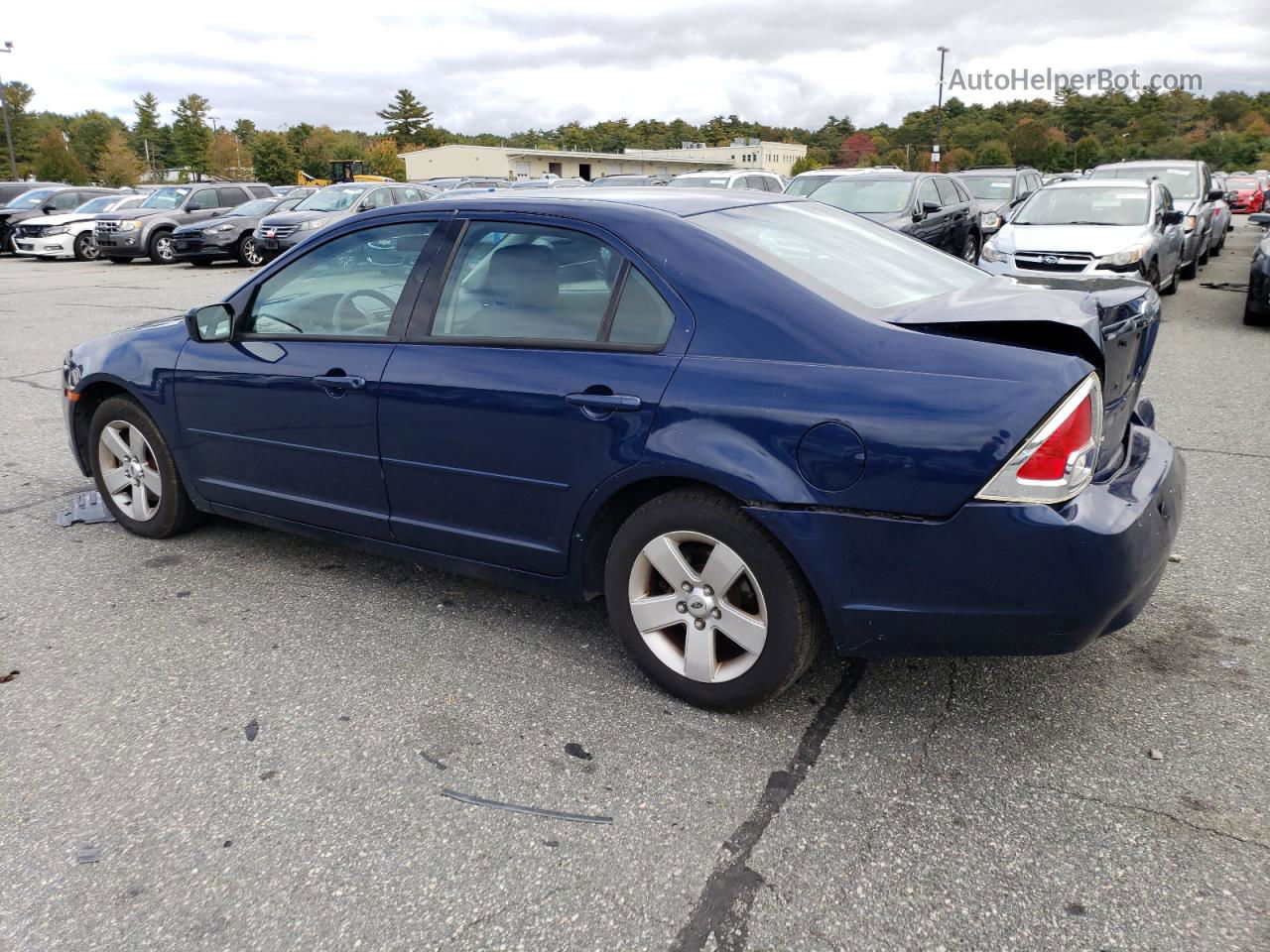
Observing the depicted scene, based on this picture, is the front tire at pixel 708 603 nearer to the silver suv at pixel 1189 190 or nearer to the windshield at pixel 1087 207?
the windshield at pixel 1087 207

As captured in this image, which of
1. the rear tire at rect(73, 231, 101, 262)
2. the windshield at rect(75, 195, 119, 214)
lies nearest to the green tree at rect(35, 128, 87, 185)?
the windshield at rect(75, 195, 119, 214)

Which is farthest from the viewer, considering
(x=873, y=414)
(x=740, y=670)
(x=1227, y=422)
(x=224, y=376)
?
(x=1227, y=422)

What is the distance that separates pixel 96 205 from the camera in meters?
24.2

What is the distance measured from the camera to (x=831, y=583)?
107 inches

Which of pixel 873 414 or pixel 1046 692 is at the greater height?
pixel 873 414

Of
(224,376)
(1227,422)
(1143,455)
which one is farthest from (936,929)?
(1227,422)

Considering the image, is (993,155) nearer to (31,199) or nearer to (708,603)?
(31,199)

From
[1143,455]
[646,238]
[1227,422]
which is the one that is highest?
[646,238]

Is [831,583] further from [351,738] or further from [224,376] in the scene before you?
[224,376]

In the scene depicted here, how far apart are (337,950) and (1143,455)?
267 cm

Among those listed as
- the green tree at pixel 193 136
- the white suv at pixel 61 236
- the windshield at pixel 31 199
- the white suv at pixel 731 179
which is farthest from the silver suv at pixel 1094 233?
the green tree at pixel 193 136

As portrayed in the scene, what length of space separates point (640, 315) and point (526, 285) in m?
0.51

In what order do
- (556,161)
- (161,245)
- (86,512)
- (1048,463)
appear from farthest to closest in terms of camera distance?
1. (556,161)
2. (161,245)
3. (86,512)
4. (1048,463)

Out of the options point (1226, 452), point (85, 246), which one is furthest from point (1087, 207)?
point (85, 246)
